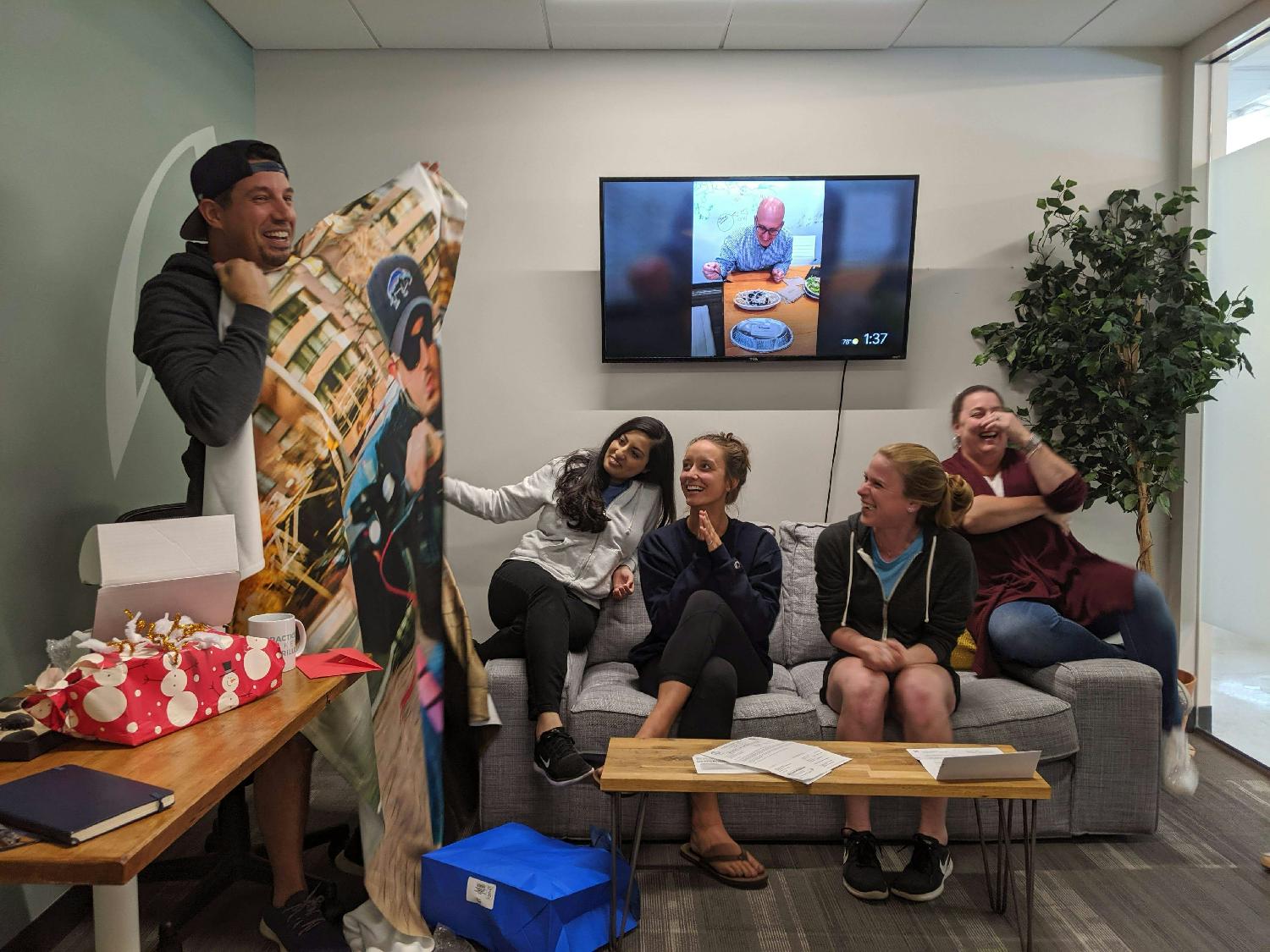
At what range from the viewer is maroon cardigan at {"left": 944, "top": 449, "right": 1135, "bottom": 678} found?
278 cm

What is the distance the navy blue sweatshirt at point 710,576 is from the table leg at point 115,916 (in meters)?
1.73

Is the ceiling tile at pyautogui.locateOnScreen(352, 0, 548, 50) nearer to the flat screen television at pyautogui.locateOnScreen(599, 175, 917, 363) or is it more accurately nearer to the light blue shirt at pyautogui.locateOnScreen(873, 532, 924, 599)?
the flat screen television at pyautogui.locateOnScreen(599, 175, 917, 363)

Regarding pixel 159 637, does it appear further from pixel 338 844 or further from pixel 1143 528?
pixel 1143 528

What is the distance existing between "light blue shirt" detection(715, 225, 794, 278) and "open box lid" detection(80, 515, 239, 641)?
235cm

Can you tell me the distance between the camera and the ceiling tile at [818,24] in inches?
130

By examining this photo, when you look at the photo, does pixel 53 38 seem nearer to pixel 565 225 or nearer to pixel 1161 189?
pixel 565 225

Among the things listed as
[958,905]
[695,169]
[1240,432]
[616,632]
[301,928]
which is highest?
[695,169]

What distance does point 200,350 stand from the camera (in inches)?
70.7

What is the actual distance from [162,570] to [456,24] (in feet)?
8.60

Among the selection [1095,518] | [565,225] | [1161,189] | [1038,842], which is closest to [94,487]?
[565,225]

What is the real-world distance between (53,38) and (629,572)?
85.1 inches

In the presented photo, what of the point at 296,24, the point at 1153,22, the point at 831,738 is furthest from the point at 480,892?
the point at 1153,22

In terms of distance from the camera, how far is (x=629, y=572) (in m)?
3.06

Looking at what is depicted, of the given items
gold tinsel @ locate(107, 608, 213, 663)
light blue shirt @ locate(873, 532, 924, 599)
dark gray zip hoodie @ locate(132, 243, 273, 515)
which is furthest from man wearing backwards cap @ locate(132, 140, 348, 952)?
light blue shirt @ locate(873, 532, 924, 599)
